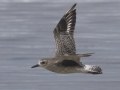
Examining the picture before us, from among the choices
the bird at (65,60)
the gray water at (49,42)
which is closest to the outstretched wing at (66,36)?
the bird at (65,60)

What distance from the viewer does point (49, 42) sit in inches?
637

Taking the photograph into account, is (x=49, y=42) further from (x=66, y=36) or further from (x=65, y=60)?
(x=65, y=60)

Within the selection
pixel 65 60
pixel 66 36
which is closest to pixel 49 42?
pixel 66 36

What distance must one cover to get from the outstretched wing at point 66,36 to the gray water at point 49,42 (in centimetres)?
135

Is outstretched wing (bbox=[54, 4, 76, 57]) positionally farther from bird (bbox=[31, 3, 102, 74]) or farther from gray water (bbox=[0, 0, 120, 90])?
gray water (bbox=[0, 0, 120, 90])

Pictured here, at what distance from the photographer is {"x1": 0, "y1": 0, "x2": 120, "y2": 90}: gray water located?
42.2 ft

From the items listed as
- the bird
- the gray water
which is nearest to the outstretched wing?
the bird

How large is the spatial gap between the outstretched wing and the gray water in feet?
4.42

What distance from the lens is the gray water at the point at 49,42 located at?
12.9 meters

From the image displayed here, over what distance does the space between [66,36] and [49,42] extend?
4917 mm

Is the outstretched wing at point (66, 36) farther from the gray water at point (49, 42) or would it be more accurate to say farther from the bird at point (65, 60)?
the gray water at point (49, 42)

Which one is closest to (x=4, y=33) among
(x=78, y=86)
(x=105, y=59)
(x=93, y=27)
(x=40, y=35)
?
(x=40, y=35)

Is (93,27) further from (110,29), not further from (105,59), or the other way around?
(105,59)

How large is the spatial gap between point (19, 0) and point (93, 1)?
229cm
